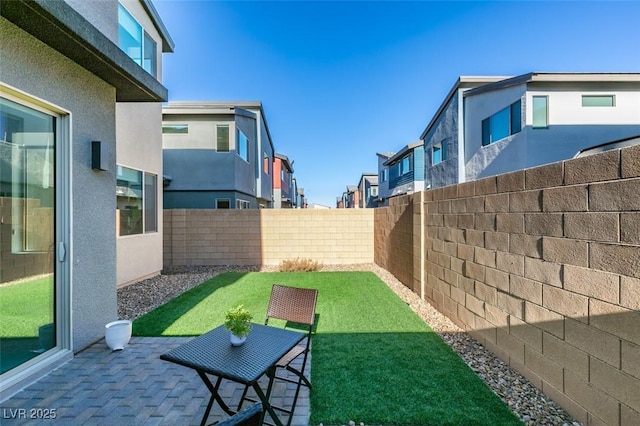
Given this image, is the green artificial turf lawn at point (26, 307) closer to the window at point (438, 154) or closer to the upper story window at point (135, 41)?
the upper story window at point (135, 41)

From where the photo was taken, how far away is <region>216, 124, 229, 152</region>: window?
1349 centimetres

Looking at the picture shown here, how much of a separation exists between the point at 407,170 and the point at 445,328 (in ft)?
66.0

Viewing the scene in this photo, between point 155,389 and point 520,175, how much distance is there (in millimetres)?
4399

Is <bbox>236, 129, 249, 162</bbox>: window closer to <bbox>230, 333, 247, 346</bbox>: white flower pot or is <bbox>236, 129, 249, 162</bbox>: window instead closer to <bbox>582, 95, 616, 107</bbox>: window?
<bbox>230, 333, 247, 346</bbox>: white flower pot

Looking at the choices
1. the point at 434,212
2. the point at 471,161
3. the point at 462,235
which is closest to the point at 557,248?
the point at 462,235

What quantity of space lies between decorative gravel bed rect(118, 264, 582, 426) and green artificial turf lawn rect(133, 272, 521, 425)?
16cm

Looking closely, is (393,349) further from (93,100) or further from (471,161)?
(471,161)

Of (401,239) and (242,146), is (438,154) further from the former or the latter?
(401,239)

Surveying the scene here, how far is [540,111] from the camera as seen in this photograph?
1200 cm

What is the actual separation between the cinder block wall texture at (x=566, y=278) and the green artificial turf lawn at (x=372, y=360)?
60cm

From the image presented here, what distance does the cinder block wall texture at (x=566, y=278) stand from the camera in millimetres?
2104

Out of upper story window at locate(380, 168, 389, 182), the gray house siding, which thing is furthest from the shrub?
upper story window at locate(380, 168, 389, 182)

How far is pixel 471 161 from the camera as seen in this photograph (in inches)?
589

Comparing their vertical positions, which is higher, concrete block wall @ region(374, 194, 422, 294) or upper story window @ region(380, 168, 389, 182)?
upper story window @ region(380, 168, 389, 182)
